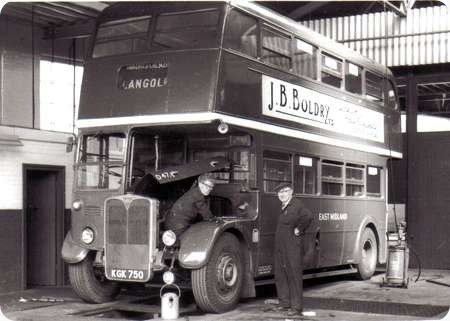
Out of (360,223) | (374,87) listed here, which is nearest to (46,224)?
(360,223)

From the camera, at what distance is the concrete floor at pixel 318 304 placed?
9258mm

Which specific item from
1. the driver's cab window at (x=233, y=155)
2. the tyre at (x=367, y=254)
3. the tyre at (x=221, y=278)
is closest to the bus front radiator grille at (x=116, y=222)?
the tyre at (x=221, y=278)

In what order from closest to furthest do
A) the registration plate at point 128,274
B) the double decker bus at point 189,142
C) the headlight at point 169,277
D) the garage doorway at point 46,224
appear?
the headlight at point 169,277 → the registration plate at point 128,274 → the double decker bus at point 189,142 → the garage doorway at point 46,224

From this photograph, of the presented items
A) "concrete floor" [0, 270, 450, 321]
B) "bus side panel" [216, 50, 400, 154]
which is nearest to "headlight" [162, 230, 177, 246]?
"concrete floor" [0, 270, 450, 321]

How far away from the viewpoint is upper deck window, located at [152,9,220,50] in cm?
965

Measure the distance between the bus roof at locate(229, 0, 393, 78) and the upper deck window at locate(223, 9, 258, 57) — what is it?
0.43 feet

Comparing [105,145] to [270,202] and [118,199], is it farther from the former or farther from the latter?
[270,202]

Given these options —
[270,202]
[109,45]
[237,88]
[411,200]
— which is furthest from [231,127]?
[411,200]

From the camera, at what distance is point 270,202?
35.1 ft

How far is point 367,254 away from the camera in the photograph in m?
14.5

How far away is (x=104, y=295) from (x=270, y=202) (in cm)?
276

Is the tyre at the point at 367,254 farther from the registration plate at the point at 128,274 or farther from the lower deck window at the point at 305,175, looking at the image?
the registration plate at the point at 128,274

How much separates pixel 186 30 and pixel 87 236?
3125mm

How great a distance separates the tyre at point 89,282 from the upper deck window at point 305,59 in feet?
14.3
